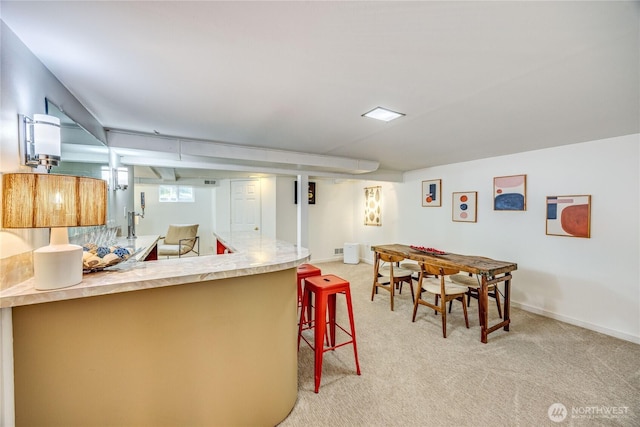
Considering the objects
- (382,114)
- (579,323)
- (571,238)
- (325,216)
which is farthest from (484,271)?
(325,216)

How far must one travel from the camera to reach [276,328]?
1.63 meters

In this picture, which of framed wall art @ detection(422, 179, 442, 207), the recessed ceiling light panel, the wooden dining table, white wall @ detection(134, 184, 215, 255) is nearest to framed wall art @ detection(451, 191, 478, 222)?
framed wall art @ detection(422, 179, 442, 207)

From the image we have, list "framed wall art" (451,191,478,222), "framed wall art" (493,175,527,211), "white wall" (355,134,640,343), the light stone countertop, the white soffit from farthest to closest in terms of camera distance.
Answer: "framed wall art" (451,191,478,222), "framed wall art" (493,175,527,211), the white soffit, "white wall" (355,134,640,343), the light stone countertop

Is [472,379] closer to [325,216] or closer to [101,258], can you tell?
[101,258]

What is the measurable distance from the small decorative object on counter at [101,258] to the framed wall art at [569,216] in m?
4.40

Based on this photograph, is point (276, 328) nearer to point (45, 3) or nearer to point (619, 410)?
point (45, 3)

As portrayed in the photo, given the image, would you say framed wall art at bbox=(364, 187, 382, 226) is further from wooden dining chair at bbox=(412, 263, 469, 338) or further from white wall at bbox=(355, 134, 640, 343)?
wooden dining chair at bbox=(412, 263, 469, 338)

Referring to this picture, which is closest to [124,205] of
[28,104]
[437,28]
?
[28,104]

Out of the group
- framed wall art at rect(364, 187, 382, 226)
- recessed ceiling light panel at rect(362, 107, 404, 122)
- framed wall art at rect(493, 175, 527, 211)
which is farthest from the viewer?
framed wall art at rect(364, 187, 382, 226)

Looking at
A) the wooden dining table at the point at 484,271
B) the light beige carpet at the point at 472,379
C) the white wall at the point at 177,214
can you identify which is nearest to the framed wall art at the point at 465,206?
the wooden dining table at the point at 484,271

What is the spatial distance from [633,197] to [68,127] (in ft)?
16.6

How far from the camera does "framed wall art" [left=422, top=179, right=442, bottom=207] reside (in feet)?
15.2

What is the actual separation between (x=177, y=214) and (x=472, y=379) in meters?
6.44

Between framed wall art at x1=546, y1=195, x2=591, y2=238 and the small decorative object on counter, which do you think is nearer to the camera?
the small decorative object on counter
